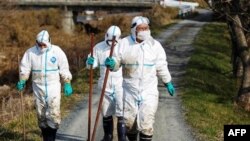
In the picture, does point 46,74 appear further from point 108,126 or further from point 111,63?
point 108,126


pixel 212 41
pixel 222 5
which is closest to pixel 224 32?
pixel 212 41

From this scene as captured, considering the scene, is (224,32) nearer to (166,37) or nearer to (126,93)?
(166,37)

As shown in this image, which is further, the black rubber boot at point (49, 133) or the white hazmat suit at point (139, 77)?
the black rubber boot at point (49, 133)

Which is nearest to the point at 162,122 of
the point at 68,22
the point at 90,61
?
the point at 90,61

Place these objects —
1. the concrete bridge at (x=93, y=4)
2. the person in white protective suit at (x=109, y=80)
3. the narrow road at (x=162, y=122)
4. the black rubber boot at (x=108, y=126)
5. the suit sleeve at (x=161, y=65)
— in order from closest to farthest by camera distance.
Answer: the suit sleeve at (x=161, y=65) < the person in white protective suit at (x=109, y=80) < the black rubber boot at (x=108, y=126) < the narrow road at (x=162, y=122) < the concrete bridge at (x=93, y=4)

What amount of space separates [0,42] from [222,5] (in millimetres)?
24138

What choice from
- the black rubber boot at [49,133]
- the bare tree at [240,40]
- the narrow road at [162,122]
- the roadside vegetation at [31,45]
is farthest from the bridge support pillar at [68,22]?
the black rubber boot at [49,133]

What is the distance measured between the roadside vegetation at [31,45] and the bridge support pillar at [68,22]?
615mm

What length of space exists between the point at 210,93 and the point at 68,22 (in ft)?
142

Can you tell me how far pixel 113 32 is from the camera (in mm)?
8664

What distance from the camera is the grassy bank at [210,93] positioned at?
11703 millimetres

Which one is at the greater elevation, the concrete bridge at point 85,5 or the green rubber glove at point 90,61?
the green rubber glove at point 90,61

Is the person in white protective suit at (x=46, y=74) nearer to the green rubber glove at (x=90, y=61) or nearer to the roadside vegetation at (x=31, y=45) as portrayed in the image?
the green rubber glove at (x=90, y=61)

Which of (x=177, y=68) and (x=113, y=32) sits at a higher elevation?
(x=113, y=32)
